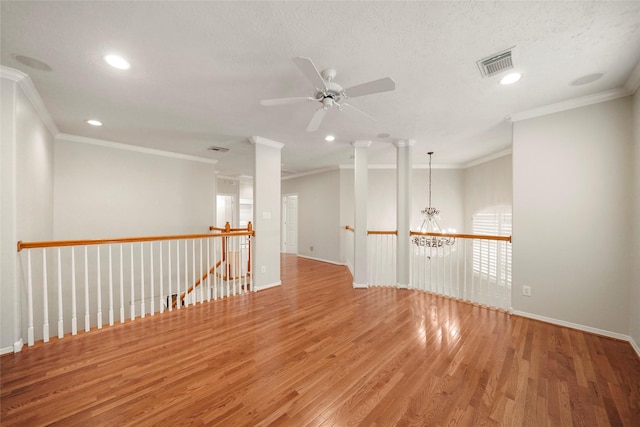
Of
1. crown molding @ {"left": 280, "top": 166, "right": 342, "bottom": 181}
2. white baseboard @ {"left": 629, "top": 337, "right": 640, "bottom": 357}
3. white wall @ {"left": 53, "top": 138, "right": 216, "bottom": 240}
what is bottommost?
white baseboard @ {"left": 629, "top": 337, "right": 640, "bottom": 357}

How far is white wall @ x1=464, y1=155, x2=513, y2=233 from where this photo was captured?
197 inches

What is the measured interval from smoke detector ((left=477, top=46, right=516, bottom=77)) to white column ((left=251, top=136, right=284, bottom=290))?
3.25 metres

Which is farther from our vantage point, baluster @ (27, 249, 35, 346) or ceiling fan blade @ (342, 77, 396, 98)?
baluster @ (27, 249, 35, 346)

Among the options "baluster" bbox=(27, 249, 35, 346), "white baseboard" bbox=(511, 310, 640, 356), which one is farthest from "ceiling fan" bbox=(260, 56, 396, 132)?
"white baseboard" bbox=(511, 310, 640, 356)

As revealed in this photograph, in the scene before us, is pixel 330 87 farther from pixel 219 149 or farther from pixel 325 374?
pixel 219 149

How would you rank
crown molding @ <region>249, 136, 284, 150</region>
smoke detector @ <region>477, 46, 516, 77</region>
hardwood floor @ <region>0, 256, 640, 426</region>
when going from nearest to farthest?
hardwood floor @ <region>0, 256, 640, 426</region>
smoke detector @ <region>477, 46, 516, 77</region>
crown molding @ <region>249, 136, 284, 150</region>

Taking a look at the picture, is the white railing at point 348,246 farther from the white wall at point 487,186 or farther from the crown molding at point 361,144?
the white wall at point 487,186

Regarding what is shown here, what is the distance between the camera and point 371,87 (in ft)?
6.48

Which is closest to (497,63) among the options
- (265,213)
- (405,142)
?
(405,142)

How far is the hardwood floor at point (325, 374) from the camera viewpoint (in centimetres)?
156

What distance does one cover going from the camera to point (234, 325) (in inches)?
112

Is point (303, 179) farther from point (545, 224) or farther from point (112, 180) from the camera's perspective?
point (545, 224)

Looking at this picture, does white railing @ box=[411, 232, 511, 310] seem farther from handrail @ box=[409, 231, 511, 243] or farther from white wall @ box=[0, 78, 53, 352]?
white wall @ box=[0, 78, 53, 352]

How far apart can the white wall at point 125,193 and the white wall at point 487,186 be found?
6.78m
